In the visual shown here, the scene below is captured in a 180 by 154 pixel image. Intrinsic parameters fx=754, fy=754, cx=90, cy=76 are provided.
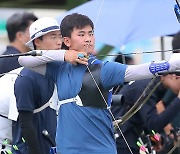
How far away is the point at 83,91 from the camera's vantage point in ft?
15.5

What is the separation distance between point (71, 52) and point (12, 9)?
11484mm

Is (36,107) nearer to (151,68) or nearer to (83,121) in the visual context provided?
(83,121)

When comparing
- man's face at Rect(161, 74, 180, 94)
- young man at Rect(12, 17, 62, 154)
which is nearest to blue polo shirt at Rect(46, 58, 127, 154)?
young man at Rect(12, 17, 62, 154)

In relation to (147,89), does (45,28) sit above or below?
above

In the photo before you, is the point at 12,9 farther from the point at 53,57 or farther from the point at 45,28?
the point at 53,57

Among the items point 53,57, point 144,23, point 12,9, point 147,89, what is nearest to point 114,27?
point 144,23

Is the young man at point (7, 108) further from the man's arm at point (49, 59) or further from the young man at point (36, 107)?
the man's arm at point (49, 59)

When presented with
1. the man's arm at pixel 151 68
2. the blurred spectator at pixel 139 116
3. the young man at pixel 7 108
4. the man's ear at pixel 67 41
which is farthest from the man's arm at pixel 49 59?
the blurred spectator at pixel 139 116

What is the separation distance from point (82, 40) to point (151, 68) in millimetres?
541

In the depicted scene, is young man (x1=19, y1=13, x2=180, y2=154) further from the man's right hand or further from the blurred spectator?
the blurred spectator

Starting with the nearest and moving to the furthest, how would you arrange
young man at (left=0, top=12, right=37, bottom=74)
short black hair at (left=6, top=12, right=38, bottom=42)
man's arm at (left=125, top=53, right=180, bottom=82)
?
man's arm at (left=125, top=53, right=180, bottom=82), young man at (left=0, top=12, right=37, bottom=74), short black hair at (left=6, top=12, right=38, bottom=42)

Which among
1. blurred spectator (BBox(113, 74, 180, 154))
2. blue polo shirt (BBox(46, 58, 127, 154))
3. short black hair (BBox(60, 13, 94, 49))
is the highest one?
short black hair (BBox(60, 13, 94, 49))

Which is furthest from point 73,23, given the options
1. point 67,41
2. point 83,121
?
point 83,121

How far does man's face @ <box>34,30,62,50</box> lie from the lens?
18.8 feet
